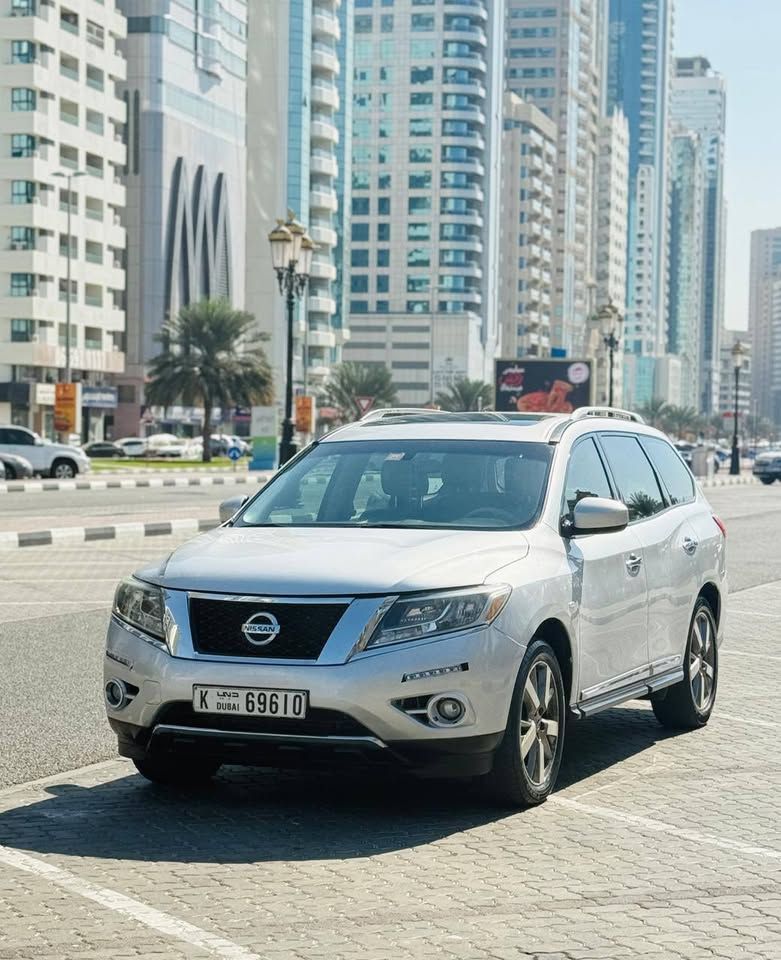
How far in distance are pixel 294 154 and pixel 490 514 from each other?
115803 millimetres

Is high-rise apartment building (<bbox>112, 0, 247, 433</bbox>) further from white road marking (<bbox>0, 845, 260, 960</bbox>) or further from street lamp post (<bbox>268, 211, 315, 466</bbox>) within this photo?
white road marking (<bbox>0, 845, 260, 960</bbox>)

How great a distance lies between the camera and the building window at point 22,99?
84750 mm

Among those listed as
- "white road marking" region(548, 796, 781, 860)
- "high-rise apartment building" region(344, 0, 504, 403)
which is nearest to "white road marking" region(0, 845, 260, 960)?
"white road marking" region(548, 796, 781, 860)

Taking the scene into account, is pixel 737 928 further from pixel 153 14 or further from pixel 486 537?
pixel 153 14

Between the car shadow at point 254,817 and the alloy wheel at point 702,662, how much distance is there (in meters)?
1.23

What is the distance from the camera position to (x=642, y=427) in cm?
891

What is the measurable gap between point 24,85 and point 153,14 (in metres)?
19.4

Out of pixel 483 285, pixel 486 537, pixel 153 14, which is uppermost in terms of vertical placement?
pixel 153 14

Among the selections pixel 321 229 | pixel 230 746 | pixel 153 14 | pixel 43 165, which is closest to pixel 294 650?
pixel 230 746

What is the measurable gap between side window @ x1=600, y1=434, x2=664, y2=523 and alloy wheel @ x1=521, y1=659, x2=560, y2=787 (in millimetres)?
1519

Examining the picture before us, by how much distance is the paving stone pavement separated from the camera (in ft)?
15.6

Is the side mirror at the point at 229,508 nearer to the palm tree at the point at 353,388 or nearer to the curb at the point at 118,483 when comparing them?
the curb at the point at 118,483

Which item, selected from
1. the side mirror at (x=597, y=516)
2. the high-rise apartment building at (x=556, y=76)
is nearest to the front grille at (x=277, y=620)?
the side mirror at (x=597, y=516)

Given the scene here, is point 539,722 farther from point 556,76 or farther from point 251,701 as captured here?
point 556,76
